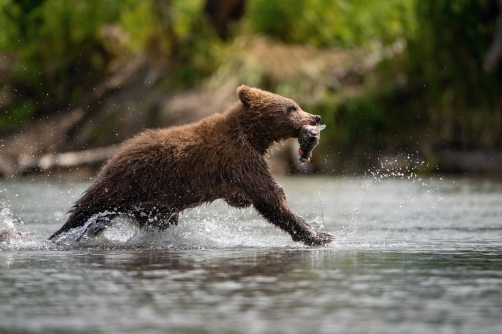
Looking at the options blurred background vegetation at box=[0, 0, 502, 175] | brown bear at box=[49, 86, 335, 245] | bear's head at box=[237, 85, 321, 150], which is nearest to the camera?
brown bear at box=[49, 86, 335, 245]

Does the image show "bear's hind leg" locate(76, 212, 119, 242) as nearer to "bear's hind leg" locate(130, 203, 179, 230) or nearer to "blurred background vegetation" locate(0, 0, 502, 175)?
"bear's hind leg" locate(130, 203, 179, 230)

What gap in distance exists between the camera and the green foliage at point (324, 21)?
22.4 meters

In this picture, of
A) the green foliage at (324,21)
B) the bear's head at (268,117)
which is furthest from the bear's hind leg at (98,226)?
the green foliage at (324,21)

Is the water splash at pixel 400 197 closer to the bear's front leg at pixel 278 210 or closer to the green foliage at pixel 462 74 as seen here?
the bear's front leg at pixel 278 210

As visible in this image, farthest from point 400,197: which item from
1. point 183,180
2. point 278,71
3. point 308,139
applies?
point 183,180

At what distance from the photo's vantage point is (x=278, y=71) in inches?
792

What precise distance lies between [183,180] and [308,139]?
1321mm

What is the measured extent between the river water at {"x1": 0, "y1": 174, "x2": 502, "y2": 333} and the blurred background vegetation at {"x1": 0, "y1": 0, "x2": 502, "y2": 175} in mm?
7079

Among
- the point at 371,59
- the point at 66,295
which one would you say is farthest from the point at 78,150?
the point at 66,295

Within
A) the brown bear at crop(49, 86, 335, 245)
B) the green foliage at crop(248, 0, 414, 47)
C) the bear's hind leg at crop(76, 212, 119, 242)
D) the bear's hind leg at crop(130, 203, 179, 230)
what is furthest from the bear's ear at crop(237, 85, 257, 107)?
the green foliage at crop(248, 0, 414, 47)

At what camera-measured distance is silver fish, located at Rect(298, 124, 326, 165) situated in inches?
363

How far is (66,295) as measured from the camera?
593cm

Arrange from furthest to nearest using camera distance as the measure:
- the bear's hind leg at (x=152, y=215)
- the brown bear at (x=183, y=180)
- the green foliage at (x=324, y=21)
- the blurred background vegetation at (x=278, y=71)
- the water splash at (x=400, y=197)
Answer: the green foliage at (x=324, y=21), the blurred background vegetation at (x=278, y=71), the water splash at (x=400, y=197), the bear's hind leg at (x=152, y=215), the brown bear at (x=183, y=180)

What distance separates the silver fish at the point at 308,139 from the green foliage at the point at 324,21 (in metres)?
13.0
